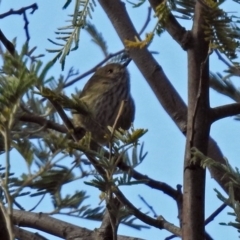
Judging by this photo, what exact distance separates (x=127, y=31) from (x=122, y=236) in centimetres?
83

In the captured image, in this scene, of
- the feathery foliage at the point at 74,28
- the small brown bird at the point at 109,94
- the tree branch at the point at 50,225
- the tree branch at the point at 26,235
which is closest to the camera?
the feathery foliage at the point at 74,28

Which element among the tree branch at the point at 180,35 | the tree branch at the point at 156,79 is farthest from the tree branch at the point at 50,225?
the tree branch at the point at 180,35

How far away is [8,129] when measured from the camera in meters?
1.31

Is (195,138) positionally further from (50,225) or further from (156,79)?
(50,225)

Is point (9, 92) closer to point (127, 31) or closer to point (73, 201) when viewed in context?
point (73, 201)

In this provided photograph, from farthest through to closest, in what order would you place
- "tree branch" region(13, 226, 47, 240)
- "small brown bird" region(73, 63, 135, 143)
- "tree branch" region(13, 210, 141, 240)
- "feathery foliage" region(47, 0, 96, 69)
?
"small brown bird" region(73, 63, 135, 143), "tree branch" region(13, 210, 141, 240), "tree branch" region(13, 226, 47, 240), "feathery foliage" region(47, 0, 96, 69)

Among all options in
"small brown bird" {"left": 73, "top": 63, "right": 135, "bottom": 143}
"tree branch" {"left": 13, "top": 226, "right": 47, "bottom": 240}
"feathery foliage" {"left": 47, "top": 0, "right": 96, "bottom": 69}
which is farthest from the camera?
"small brown bird" {"left": 73, "top": 63, "right": 135, "bottom": 143}

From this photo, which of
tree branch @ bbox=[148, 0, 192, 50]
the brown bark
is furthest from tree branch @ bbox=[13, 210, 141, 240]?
tree branch @ bbox=[148, 0, 192, 50]

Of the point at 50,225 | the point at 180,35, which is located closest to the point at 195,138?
the point at 180,35

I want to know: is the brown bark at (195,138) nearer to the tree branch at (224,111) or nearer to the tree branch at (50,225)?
the tree branch at (224,111)

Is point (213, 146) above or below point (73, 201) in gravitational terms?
above

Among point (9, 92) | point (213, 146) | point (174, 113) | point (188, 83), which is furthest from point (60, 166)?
point (213, 146)

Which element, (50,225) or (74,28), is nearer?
(74,28)

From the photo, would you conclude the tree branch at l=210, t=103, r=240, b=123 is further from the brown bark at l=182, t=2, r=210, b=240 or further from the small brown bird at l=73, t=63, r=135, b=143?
the small brown bird at l=73, t=63, r=135, b=143
